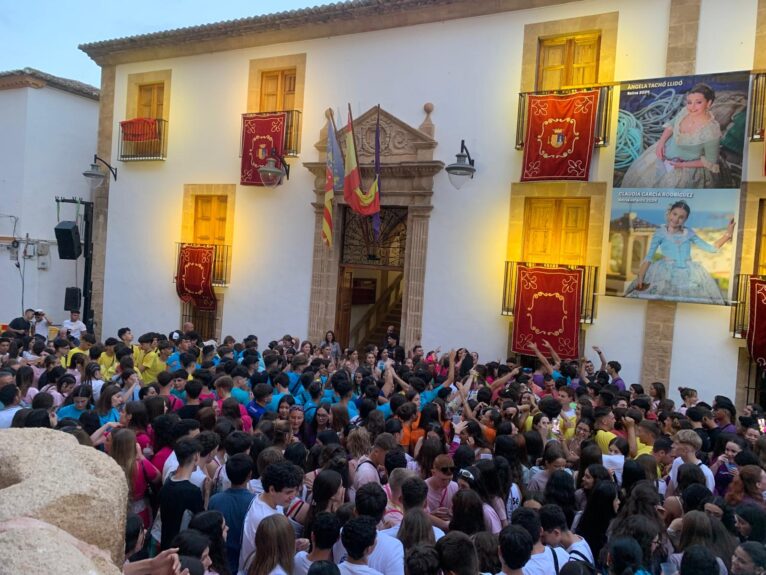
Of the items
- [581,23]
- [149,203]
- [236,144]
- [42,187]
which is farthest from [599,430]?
[42,187]

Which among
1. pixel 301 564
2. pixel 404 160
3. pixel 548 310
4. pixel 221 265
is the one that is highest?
pixel 404 160

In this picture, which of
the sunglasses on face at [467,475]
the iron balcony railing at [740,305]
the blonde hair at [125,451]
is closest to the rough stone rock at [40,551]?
the blonde hair at [125,451]

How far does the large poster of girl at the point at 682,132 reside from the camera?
9.08 m

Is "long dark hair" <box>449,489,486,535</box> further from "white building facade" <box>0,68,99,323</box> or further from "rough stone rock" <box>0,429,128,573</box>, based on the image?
"white building facade" <box>0,68,99,323</box>

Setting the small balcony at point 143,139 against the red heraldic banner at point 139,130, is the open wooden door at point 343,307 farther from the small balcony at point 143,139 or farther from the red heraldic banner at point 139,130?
the red heraldic banner at point 139,130

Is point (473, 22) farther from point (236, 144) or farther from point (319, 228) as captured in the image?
point (236, 144)

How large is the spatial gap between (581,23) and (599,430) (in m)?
7.60

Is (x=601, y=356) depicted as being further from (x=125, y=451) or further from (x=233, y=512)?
(x=125, y=451)

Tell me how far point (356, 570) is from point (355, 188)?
9266mm

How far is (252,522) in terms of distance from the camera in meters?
3.49

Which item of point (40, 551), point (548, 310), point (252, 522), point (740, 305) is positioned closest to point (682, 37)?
point (740, 305)

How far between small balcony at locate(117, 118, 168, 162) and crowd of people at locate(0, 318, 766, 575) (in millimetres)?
8873

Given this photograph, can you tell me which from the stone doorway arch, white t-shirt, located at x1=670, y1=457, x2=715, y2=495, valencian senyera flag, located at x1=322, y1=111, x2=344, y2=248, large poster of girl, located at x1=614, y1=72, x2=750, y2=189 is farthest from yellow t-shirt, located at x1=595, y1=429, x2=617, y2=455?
valencian senyera flag, located at x1=322, y1=111, x2=344, y2=248

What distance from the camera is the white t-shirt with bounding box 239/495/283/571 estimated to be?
339 cm
